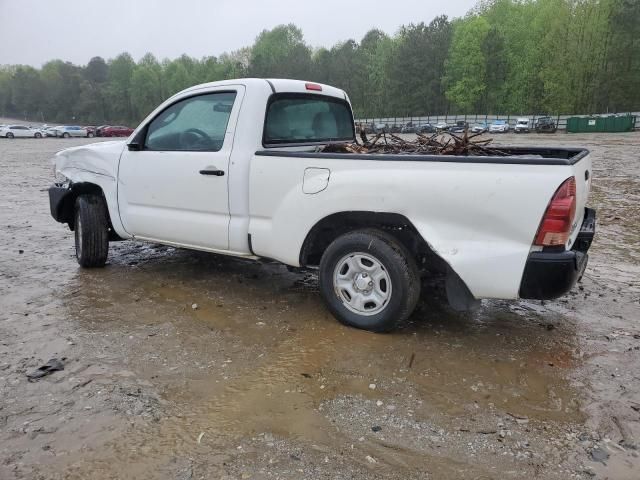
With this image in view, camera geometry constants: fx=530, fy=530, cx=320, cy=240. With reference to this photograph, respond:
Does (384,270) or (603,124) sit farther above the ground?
(603,124)

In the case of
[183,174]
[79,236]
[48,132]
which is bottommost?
[79,236]

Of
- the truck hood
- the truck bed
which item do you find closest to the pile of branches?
the truck bed

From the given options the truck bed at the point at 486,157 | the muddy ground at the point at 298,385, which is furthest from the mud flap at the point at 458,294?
the truck bed at the point at 486,157

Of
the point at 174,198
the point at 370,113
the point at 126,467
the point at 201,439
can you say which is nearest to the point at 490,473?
the point at 201,439

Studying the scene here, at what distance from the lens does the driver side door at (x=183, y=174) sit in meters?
4.45

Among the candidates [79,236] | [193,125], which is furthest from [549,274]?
[79,236]

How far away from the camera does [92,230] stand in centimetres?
549

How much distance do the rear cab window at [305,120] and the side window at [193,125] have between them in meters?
0.38

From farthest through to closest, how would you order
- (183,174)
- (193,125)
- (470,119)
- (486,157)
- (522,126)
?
(470,119)
(522,126)
(193,125)
(183,174)
(486,157)

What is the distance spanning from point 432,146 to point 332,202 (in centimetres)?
101

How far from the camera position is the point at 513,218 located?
10.7ft

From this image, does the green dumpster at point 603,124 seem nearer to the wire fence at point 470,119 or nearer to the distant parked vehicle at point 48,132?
the wire fence at point 470,119

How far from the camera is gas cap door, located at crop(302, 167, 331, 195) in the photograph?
3859 mm

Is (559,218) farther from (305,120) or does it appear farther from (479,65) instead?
(479,65)
